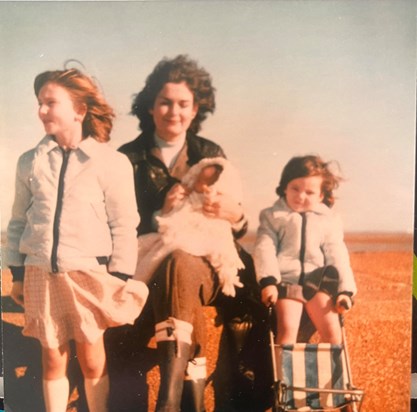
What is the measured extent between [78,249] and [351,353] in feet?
4.95

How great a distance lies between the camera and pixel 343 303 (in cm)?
313

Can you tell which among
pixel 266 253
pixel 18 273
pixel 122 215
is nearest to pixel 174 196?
pixel 122 215

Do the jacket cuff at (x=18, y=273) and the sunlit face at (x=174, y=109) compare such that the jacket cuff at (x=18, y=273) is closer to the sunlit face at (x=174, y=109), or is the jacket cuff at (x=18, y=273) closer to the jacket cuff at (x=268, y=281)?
the sunlit face at (x=174, y=109)

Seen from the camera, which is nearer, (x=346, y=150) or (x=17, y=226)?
(x=346, y=150)

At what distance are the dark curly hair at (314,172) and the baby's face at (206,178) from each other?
341mm

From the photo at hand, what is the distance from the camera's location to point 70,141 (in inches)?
126

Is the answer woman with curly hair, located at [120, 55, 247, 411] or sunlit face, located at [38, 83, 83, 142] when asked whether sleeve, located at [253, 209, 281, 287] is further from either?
sunlit face, located at [38, 83, 83, 142]

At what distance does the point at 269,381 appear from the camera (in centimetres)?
323

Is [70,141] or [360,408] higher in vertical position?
[70,141]

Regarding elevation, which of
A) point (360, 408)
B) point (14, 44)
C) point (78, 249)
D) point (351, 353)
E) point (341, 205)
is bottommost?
point (360, 408)

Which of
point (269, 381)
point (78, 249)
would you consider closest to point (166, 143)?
point (78, 249)

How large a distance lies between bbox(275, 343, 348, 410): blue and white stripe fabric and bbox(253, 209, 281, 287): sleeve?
37 centimetres

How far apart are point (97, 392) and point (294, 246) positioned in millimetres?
1301

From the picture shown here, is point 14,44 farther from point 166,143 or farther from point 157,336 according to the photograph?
point 157,336
